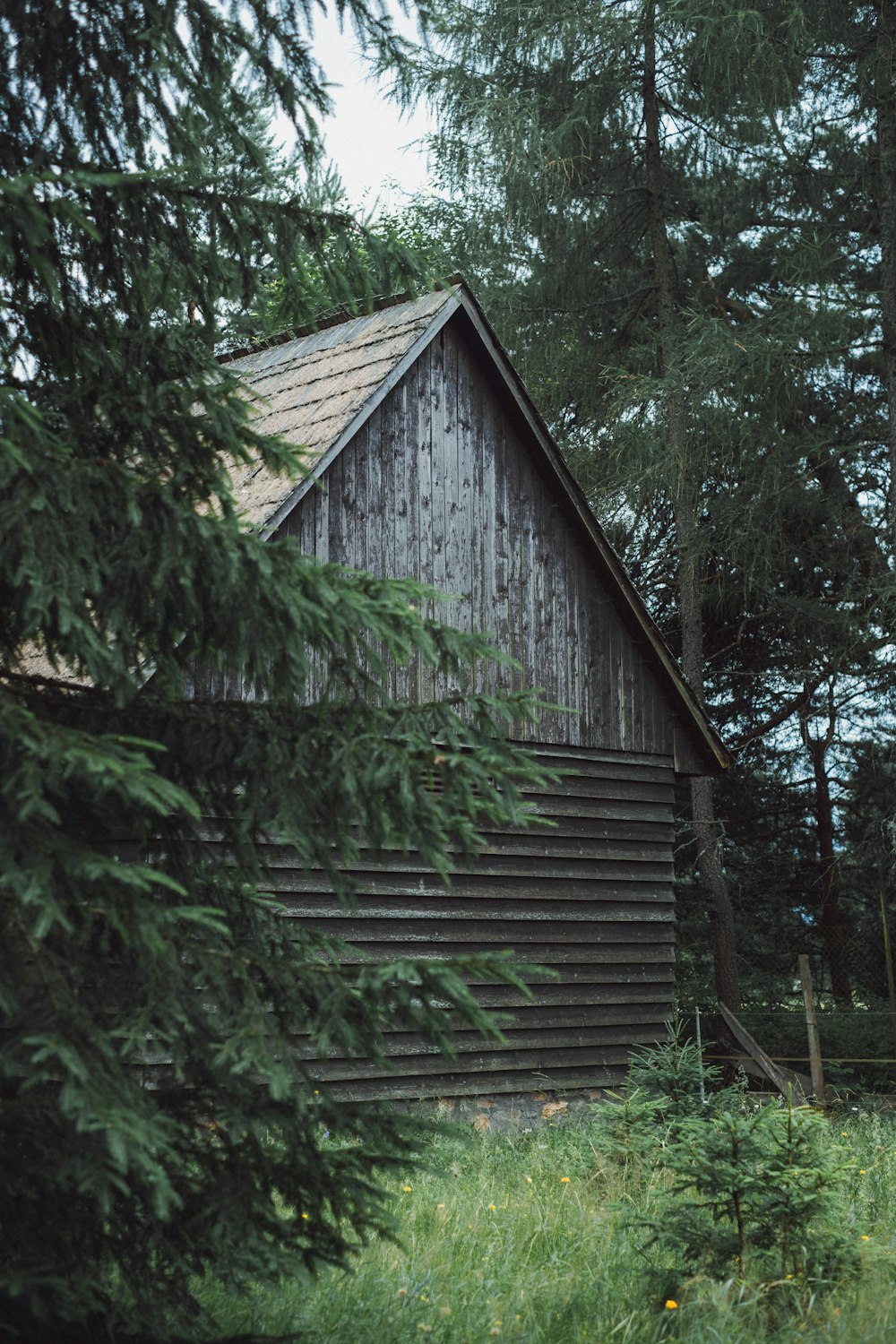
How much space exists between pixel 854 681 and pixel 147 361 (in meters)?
15.6

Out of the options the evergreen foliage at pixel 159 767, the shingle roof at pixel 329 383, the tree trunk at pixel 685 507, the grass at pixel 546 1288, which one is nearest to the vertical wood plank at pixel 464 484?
the shingle roof at pixel 329 383

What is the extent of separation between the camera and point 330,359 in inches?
424

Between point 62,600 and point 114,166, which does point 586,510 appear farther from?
point 62,600

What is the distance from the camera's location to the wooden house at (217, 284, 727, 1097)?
9648 mm

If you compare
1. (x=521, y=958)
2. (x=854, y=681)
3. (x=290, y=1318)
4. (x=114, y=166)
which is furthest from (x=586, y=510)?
(x=854, y=681)

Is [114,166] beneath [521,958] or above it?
above

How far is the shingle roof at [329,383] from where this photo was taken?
9.22 metres

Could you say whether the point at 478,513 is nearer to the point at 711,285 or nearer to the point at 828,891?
the point at 711,285

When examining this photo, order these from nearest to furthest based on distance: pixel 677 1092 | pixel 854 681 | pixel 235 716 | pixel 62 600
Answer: pixel 62 600, pixel 235 716, pixel 677 1092, pixel 854 681

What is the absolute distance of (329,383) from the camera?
10.3m

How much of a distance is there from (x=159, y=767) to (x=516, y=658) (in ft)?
23.2

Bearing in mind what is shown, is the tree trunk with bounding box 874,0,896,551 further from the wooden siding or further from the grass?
the grass

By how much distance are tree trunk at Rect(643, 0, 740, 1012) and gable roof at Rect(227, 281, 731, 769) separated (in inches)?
154

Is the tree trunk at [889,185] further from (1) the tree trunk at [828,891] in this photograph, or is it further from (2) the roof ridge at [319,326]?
(1) the tree trunk at [828,891]
